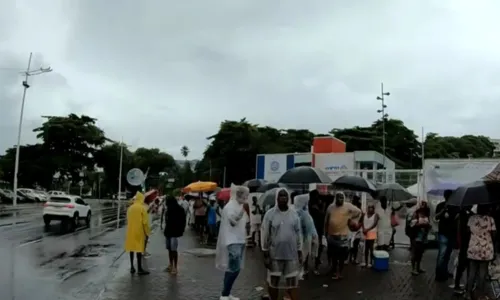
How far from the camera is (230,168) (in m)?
58.5

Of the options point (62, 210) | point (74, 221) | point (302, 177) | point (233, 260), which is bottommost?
point (74, 221)

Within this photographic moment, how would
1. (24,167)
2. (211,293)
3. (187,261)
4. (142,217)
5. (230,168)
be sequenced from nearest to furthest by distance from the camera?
(211,293), (142,217), (187,261), (230,168), (24,167)

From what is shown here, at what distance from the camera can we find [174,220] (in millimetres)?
11312

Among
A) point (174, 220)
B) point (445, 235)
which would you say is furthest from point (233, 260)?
point (445, 235)

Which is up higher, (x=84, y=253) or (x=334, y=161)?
(x=334, y=161)

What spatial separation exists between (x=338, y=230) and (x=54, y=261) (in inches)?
275

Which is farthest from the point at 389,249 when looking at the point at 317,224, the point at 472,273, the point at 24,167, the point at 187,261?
the point at 24,167

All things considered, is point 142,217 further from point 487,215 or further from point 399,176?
point 399,176

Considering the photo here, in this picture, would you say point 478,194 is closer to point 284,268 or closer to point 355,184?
point 284,268

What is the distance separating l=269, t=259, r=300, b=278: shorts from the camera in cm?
763

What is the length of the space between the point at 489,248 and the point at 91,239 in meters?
14.4

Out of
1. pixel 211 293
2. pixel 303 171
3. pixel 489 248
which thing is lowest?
pixel 211 293

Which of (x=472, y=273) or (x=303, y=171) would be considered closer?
(x=472, y=273)

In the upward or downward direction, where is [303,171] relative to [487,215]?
upward
